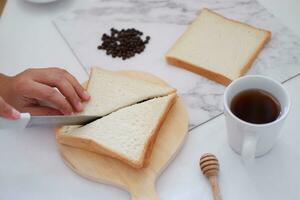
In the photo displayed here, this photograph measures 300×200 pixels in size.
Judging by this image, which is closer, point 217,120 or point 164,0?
point 217,120

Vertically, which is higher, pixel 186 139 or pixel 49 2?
pixel 49 2

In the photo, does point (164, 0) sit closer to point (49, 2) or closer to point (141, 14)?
point (141, 14)

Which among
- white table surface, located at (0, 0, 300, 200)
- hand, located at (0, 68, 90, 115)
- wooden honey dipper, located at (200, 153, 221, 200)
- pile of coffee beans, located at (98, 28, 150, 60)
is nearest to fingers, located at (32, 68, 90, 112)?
hand, located at (0, 68, 90, 115)

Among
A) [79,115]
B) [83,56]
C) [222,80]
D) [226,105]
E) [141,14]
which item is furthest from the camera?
[141,14]

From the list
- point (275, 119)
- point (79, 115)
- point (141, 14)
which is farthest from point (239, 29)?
point (79, 115)

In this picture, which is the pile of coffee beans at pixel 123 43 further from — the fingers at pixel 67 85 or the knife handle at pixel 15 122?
the knife handle at pixel 15 122

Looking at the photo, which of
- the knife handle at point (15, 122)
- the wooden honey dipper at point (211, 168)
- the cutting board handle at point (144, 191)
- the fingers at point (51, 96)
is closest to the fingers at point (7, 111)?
the knife handle at point (15, 122)

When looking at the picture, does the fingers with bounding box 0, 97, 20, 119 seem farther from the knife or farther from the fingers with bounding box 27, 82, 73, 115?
the fingers with bounding box 27, 82, 73, 115

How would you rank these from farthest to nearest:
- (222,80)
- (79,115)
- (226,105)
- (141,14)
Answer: (141,14) → (222,80) → (79,115) → (226,105)
